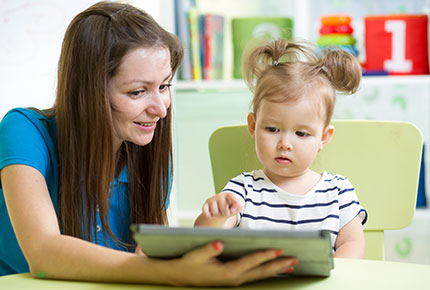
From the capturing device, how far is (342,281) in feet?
2.33

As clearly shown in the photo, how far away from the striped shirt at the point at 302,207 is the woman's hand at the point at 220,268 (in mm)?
509

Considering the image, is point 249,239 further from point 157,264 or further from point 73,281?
point 73,281

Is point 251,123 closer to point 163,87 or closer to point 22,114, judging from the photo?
point 163,87

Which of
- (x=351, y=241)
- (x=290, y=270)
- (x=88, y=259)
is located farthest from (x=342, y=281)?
(x=351, y=241)

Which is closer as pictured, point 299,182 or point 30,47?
point 299,182

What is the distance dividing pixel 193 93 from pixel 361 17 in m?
0.91

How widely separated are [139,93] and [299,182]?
1.35 ft

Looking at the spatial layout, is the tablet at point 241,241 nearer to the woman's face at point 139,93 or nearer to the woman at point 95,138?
the woman at point 95,138

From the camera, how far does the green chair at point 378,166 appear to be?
1269 millimetres

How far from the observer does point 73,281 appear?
756mm

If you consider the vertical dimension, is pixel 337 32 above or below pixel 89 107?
above

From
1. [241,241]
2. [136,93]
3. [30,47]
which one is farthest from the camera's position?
[30,47]

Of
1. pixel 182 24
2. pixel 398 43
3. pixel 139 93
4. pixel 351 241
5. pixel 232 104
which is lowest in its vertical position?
pixel 351 241

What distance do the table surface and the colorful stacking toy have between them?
5.84 ft
